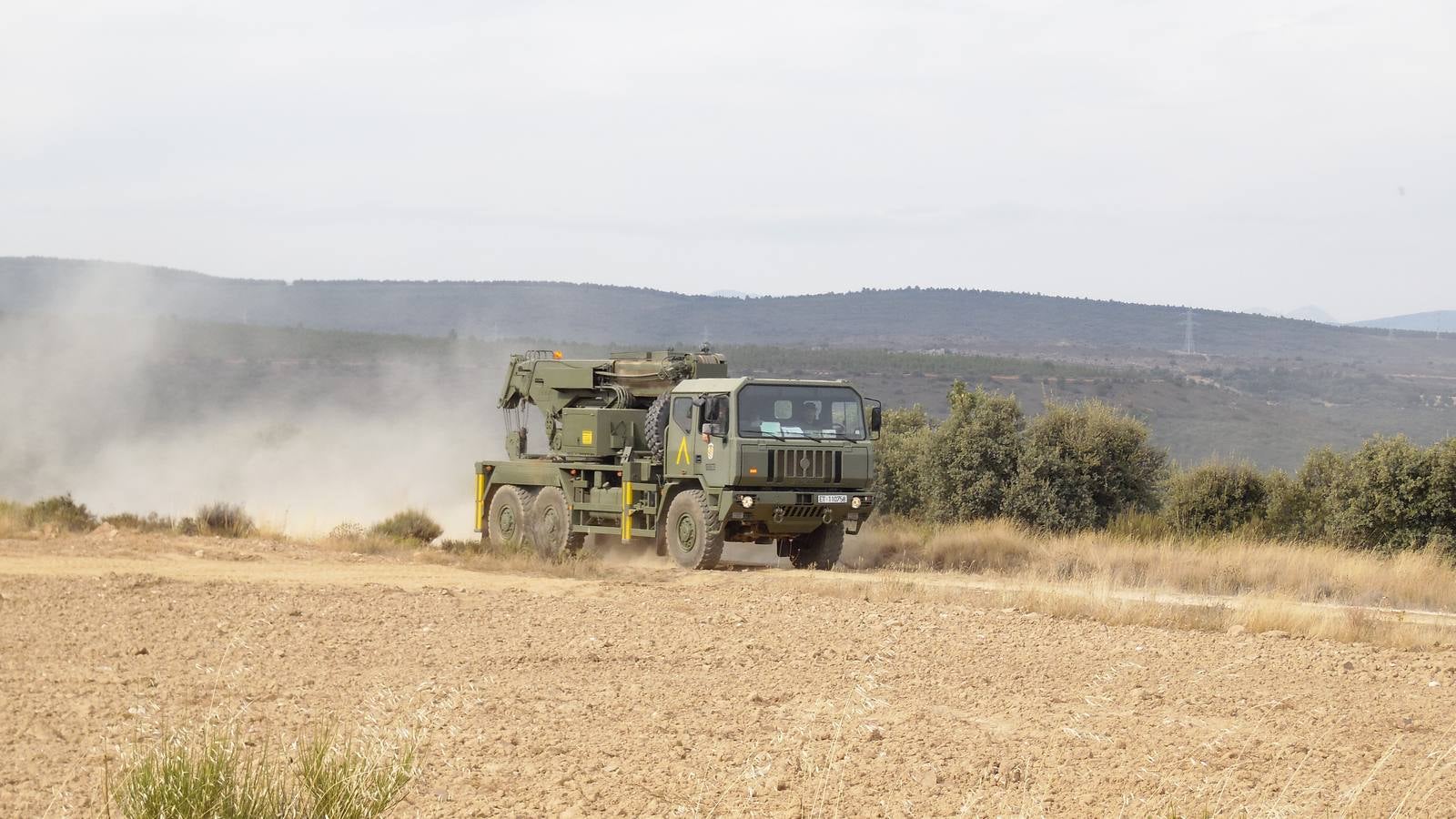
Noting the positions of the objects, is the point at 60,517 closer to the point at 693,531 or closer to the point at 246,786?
the point at 693,531

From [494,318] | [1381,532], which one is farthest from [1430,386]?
[494,318]

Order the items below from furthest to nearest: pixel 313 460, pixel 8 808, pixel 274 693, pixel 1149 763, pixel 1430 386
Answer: pixel 1430 386 < pixel 313 460 < pixel 274 693 < pixel 1149 763 < pixel 8 808

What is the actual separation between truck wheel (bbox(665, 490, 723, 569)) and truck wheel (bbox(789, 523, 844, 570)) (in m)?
1.51

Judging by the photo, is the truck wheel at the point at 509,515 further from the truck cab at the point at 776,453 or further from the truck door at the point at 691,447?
the truck cab at the point at 776,453

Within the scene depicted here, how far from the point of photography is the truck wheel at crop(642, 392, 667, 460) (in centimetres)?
2277

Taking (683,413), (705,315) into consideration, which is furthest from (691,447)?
(705,315)

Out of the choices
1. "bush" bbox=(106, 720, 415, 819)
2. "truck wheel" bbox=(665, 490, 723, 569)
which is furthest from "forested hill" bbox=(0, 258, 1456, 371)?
"bush" bbox=(106, 720, 415, 819)

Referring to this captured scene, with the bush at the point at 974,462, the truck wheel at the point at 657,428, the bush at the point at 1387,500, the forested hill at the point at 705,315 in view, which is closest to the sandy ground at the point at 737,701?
the truck wheel at the point at 657,428

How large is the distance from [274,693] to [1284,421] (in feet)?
237

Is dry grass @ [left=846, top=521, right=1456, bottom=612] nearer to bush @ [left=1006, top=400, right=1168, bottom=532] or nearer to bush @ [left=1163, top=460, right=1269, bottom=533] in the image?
bush @ [left=1006, top=400, right=1168, bottom=532]

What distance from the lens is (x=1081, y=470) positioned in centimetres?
2605

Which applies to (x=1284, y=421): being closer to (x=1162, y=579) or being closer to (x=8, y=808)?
(x=1162, y=579)

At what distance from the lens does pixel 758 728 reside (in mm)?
9461

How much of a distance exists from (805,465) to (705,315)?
431ft
